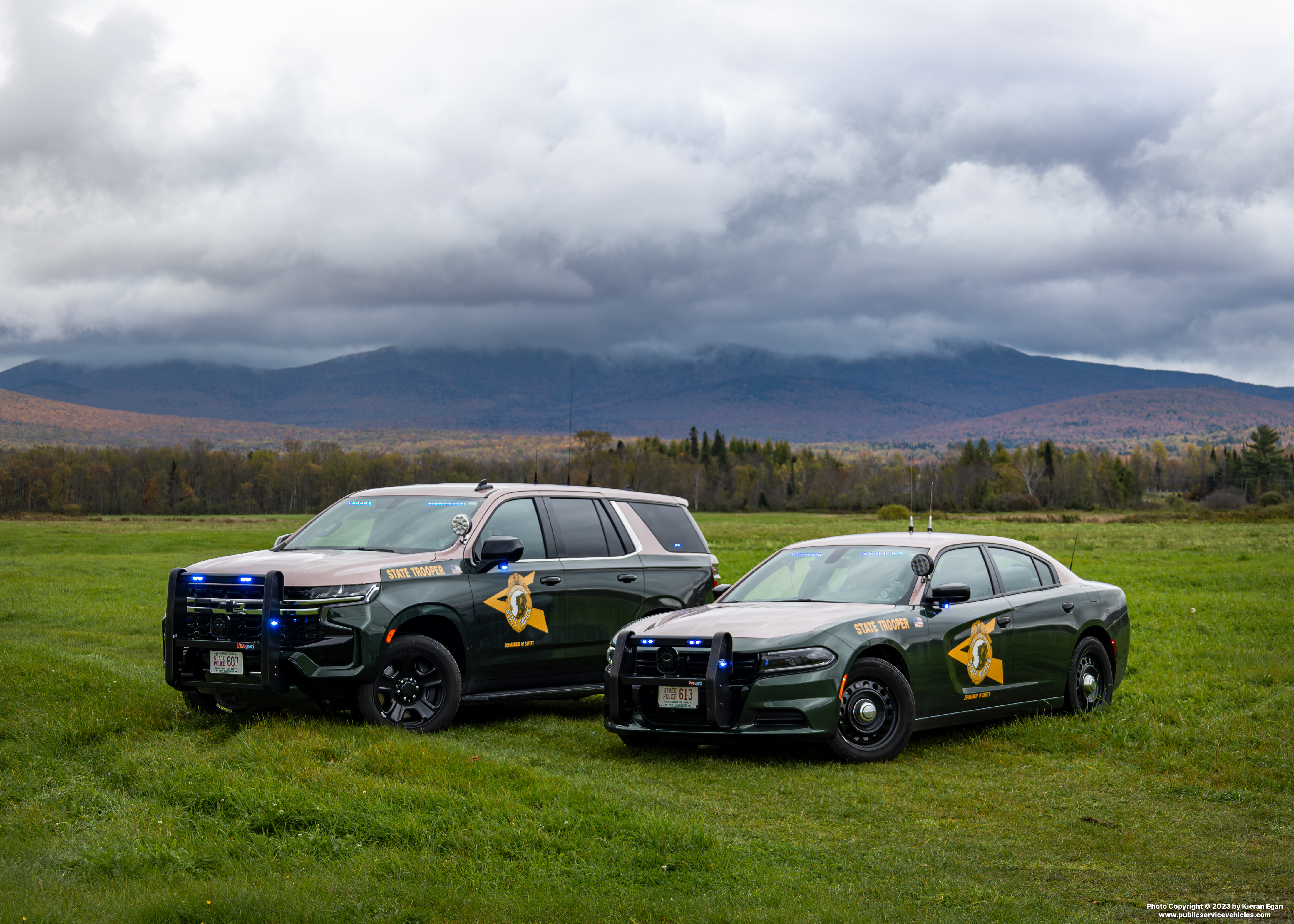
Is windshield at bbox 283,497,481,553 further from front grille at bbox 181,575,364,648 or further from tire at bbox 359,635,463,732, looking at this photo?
front grille at bbox 181,575,364,648

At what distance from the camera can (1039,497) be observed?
162500mm

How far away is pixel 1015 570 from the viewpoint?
10.8 m

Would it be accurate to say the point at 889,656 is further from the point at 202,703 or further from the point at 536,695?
the point at 202,703

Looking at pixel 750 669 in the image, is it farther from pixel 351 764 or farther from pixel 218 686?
pixel 218 686

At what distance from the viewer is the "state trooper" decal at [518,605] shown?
1044cm

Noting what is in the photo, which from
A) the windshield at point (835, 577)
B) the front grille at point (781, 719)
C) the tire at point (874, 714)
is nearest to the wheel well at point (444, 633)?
the windshield at point (835, 577)

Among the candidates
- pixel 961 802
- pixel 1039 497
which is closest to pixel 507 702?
pixel 961 802

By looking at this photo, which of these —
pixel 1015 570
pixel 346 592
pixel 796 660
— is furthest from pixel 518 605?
pixel 1015 570

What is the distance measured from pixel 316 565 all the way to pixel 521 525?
2.14m

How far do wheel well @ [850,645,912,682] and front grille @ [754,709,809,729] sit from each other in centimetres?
79

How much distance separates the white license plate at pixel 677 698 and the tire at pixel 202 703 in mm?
3843

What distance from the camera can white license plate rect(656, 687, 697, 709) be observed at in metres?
8.66

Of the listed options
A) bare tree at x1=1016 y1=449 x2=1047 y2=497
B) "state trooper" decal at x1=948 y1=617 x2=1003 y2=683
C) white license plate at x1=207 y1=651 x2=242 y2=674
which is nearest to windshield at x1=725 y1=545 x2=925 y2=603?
"state trooper" decal at x1=948 y1=617 x2=1003 y2=683

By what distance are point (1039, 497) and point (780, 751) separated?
16198cm
